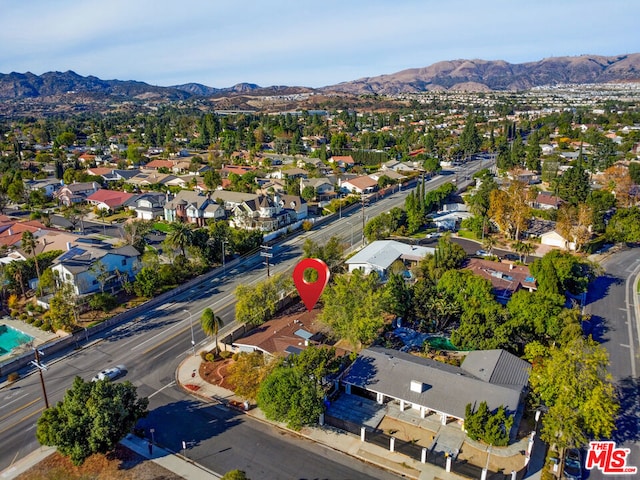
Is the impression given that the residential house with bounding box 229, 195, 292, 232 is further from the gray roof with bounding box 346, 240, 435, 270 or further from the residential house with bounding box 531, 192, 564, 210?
the residential house with bounding box 531, 192, 564, 210

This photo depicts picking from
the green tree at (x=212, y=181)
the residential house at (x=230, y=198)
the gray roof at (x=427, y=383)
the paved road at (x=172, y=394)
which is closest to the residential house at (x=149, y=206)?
the residential house at (x=230, y=198)

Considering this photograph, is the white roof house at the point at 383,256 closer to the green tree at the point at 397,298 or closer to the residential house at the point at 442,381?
the green tree at the point at 397,298

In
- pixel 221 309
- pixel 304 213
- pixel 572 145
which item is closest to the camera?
pixel 221 309

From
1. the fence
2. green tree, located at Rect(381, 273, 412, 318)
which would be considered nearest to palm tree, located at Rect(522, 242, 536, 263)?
green tree, located at Rect(381, 273, 412, 318)

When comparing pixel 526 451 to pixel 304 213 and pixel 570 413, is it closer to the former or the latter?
pixel 570 413

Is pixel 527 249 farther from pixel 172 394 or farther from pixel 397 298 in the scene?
pixel 172 394

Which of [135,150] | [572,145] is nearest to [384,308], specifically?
[135,150]

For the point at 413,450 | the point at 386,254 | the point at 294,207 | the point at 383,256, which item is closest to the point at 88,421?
the point at 413,450
